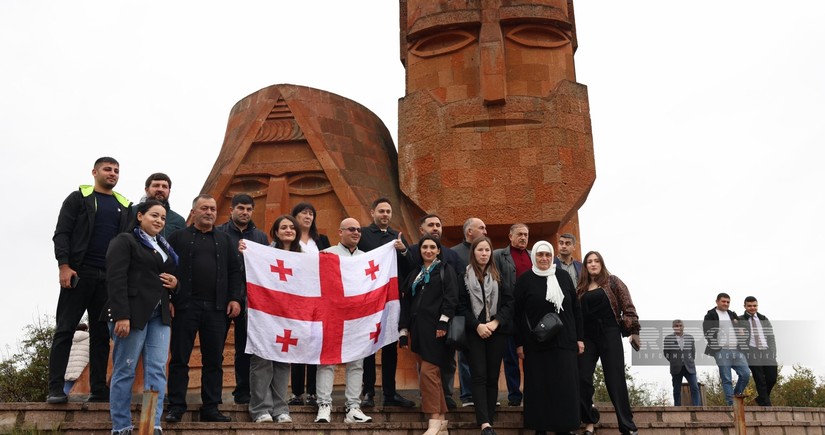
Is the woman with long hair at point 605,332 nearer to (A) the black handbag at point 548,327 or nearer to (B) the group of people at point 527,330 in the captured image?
(B) the group of people at point 527,330

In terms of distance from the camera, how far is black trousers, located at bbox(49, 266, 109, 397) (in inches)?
261

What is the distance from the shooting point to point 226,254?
22.9 feet

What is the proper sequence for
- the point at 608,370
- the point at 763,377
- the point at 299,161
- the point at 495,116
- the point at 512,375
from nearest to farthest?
the point at 608,370 < the point at 512,375 < the point at 763,377 < the point at 495,116 < the point at 299,161

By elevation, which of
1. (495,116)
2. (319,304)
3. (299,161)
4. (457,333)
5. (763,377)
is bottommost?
(763,377)

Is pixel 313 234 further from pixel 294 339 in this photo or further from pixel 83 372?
pixel 83 372

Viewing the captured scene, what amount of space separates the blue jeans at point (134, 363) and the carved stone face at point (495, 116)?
259 inches

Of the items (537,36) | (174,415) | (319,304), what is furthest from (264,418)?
(537,36)

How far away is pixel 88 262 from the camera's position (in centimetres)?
682

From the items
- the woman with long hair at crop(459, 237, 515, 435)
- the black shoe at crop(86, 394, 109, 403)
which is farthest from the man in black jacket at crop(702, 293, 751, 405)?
the black shoe at crop(86, 394, 109, 403)

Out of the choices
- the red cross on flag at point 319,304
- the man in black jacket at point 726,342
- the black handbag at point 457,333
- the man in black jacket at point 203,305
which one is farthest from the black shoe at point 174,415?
the man in black jacket at point 726,342

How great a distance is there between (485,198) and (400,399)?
5.20m

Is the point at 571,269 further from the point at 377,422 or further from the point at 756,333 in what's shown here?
the point at 756,333

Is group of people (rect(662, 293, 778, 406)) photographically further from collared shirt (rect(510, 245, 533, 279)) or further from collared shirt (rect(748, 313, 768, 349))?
collared shirt (rect(510, 245, 533, 279))

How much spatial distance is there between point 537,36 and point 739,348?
5713 millimetres
